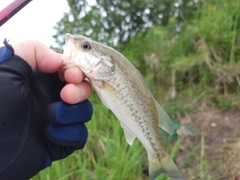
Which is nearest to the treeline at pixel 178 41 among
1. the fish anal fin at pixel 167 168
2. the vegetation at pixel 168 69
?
the vegetation at pixel 168 69

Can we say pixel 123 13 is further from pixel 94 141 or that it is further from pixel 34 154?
pixel 34 154

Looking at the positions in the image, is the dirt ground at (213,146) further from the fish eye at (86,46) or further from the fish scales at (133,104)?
the fish eye at (86,46)

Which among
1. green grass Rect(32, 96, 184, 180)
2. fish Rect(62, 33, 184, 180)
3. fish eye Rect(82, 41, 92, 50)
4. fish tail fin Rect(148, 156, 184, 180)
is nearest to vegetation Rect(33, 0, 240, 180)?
green grass Rect(32, 96, 184, 180)

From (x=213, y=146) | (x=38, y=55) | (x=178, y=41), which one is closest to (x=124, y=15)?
(x=178, y=41)

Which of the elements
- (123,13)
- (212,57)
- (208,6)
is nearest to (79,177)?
(212,57)

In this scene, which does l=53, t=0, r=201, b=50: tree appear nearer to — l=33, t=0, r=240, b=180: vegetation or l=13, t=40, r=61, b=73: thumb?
l=33, t=0, r=240, b=180: vegetation
